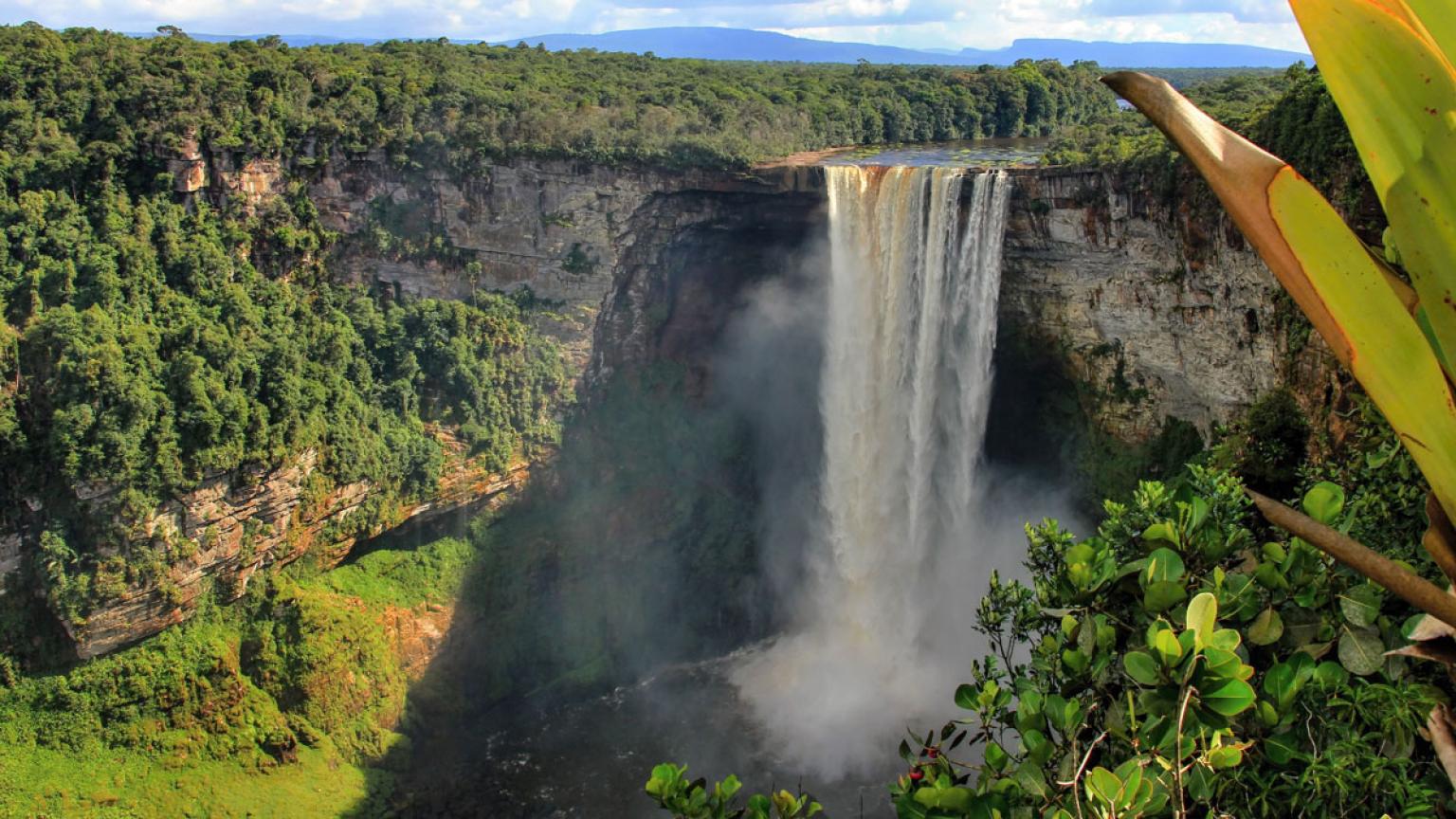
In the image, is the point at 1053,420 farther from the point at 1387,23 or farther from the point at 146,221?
the point at 1387,23

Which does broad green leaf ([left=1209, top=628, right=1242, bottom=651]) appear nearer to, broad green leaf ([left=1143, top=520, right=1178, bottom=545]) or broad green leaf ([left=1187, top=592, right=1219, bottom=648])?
broad green leaf ([left=1187, top=592, right=1219, bottom=648])

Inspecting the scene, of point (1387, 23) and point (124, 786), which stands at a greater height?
point (1387, 23)

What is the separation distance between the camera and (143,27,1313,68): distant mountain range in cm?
10644

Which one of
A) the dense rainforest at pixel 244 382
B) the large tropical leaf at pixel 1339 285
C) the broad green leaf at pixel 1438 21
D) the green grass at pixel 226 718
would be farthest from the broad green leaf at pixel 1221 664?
the dense rainforest at pixel 244 382

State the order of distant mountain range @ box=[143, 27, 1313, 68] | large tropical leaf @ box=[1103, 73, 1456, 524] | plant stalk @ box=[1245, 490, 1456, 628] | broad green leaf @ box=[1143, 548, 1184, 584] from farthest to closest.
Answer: distant mountain range @ box=[143, 27, 1313, 68] → broad green leaf @ box=[1143, 548, 1184, 584] → plant stalk @ box=[1245, 490, 1456, 628] → large tropical leaf @ box=[1103, 73, 1456, 524]

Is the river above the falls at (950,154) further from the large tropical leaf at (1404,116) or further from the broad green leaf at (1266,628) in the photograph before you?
the large tropical leaf at (1404,116)

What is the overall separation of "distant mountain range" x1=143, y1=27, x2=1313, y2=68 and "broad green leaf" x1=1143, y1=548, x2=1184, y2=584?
96.0m

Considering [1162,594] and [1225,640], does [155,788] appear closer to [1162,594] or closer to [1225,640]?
[1162,594]

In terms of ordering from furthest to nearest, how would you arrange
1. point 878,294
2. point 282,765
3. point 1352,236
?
point 878,294, point 282,765, point 1352,236

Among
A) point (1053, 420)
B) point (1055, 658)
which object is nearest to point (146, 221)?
point (1053, 420)

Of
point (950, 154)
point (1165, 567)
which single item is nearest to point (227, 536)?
point (950, 154)

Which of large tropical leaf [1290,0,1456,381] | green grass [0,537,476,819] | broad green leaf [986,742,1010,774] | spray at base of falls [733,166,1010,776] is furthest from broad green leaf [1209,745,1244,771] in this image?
green grass [0,537,476,819]

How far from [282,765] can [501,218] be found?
13818 millimetres

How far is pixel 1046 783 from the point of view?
168 inches
